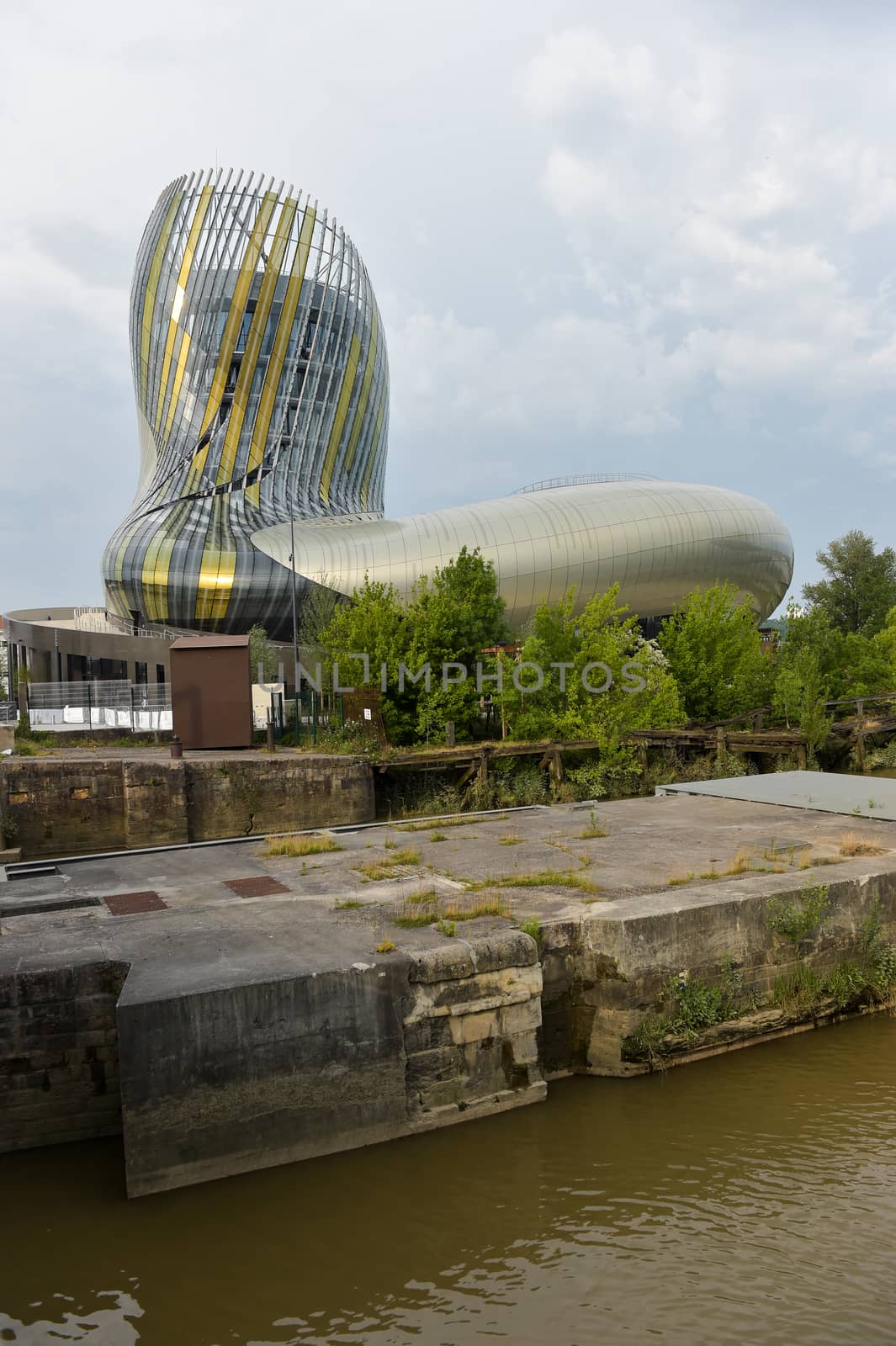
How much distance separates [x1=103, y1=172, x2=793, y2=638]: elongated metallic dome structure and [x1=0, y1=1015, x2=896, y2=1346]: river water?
3788 cm

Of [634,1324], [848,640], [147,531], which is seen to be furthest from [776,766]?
[147,531]

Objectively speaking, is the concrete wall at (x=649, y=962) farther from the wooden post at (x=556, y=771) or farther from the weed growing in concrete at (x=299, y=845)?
the wooden post at (x=556, y=771)

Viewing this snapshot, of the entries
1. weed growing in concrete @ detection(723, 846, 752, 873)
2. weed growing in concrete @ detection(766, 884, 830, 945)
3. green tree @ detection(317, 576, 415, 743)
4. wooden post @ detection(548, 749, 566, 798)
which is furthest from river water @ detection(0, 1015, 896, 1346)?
green tree @ detection(317, 576, 415, 743)

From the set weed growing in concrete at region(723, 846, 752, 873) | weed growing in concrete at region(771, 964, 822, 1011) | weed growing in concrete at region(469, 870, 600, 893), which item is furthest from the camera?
weed growing in concrete at region(723, 846, 752, 873)

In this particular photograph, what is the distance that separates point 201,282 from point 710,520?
98.8ft

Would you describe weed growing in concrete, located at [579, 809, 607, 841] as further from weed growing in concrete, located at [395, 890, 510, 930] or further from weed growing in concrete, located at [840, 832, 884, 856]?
weed growing in concrete, located at [395, 890, 510, 930]

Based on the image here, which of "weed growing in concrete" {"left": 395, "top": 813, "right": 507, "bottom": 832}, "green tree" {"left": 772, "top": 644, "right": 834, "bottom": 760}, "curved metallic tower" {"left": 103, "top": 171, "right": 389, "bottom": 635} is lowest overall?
"weed growing in concrete" {"left": 395, "top": 813, "right": 507, "bottom": 832}

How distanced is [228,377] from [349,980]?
163 feet

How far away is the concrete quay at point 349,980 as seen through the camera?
22.3ft

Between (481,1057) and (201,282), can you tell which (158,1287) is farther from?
(201,282)

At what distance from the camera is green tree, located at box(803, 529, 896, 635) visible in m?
55.5

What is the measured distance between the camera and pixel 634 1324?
5.48 metres

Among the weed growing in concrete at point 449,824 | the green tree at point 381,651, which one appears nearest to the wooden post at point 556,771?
the green tree at point 381,651

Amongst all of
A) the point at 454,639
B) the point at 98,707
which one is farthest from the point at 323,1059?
Answer: the point at 98,707
